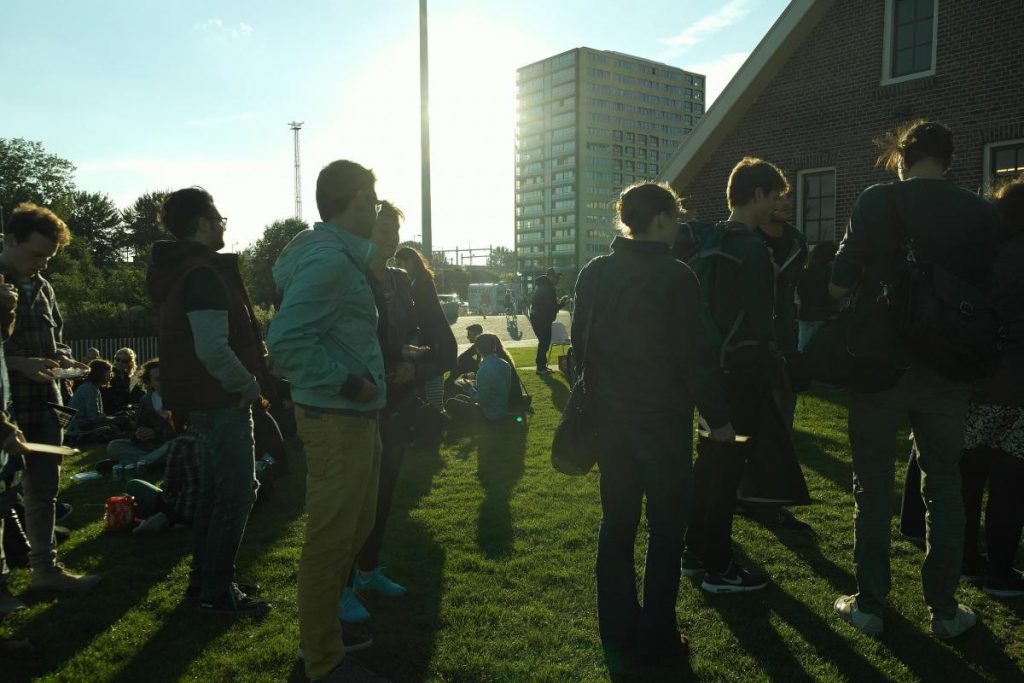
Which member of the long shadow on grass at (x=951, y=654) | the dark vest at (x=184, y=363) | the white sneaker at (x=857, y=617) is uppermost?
the dark vest at (x=184, y=363)

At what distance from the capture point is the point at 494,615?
391 centimetres

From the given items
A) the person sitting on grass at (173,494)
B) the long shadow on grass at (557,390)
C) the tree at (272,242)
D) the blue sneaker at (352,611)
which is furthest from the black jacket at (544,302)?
the tree at (272,242)

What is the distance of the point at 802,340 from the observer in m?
10.4

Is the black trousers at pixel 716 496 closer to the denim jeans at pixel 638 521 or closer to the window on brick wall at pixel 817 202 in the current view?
the denim jeans at pixel 638 521

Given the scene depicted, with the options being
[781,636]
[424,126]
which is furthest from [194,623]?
[424,126]

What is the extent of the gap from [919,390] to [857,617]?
120 cm

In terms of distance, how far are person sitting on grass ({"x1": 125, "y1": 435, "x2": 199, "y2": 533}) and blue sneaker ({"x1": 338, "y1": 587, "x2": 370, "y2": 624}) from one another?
6.92ft

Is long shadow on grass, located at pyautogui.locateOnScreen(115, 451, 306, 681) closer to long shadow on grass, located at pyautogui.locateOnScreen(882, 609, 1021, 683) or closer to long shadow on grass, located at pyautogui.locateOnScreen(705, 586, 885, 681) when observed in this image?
long shadow on grass, located at pyautogui.locateOnScreen(705, 586, 885, 681)

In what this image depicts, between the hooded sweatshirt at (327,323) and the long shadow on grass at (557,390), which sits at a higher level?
the hooded sweatshirt at (327,323)

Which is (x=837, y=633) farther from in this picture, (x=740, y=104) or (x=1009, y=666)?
(x=740, y=104)

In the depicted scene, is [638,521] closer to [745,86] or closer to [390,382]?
[390,382]

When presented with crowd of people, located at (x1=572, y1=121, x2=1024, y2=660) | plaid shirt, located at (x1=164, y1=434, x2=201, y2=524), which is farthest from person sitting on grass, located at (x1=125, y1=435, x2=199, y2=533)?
crowd of people, located at (x1=572, y1=121, x2=1024, y2=660)

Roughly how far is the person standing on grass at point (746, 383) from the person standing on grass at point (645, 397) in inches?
23.0

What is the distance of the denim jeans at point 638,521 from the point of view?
3.08 m
